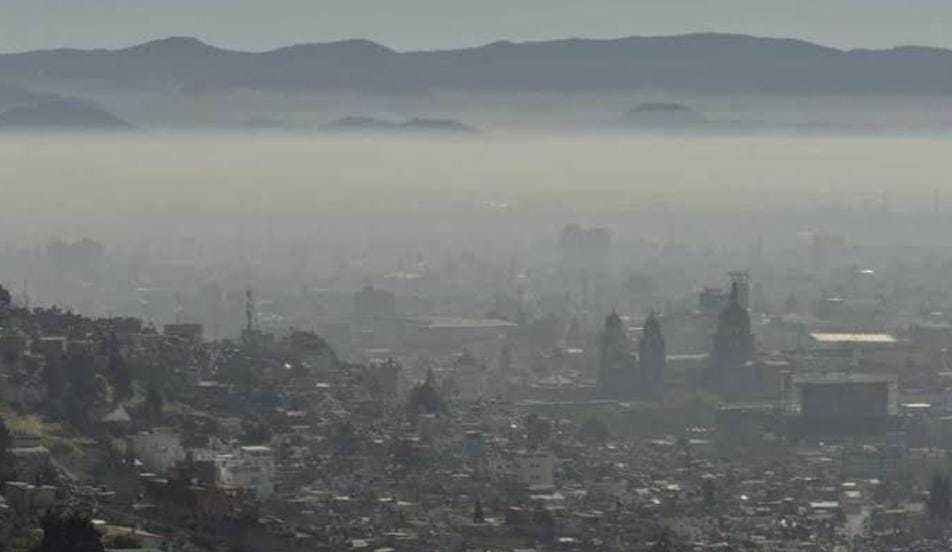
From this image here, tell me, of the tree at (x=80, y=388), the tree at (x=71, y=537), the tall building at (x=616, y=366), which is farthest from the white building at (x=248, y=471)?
the tall building at (x=616, y=366)

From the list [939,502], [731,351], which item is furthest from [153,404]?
[731,351]

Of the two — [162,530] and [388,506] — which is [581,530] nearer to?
[388,506]

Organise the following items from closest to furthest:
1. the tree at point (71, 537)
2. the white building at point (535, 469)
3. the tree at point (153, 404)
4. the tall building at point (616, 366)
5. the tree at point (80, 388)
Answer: the tree at point (71, 537) < the tree at point (80, 388) < the white building at point (535, 469) < the tree at point (153, 404) < the tall building at point (616, 366)

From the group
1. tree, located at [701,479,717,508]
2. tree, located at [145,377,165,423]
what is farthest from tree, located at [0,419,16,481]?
tree, located at [701,479,717,508]

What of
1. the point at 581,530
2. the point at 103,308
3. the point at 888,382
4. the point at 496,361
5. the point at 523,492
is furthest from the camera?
the point at 103,308

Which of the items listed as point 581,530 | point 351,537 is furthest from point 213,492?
point 581,530

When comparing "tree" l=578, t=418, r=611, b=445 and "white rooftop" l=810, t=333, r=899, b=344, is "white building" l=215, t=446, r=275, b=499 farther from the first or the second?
"white rooftop" l=810, t=333, r=899, b=344

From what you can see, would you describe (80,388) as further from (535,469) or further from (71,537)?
(71,537)

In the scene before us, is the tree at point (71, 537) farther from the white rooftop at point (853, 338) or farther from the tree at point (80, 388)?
the white rooftop at point (853, 338)
